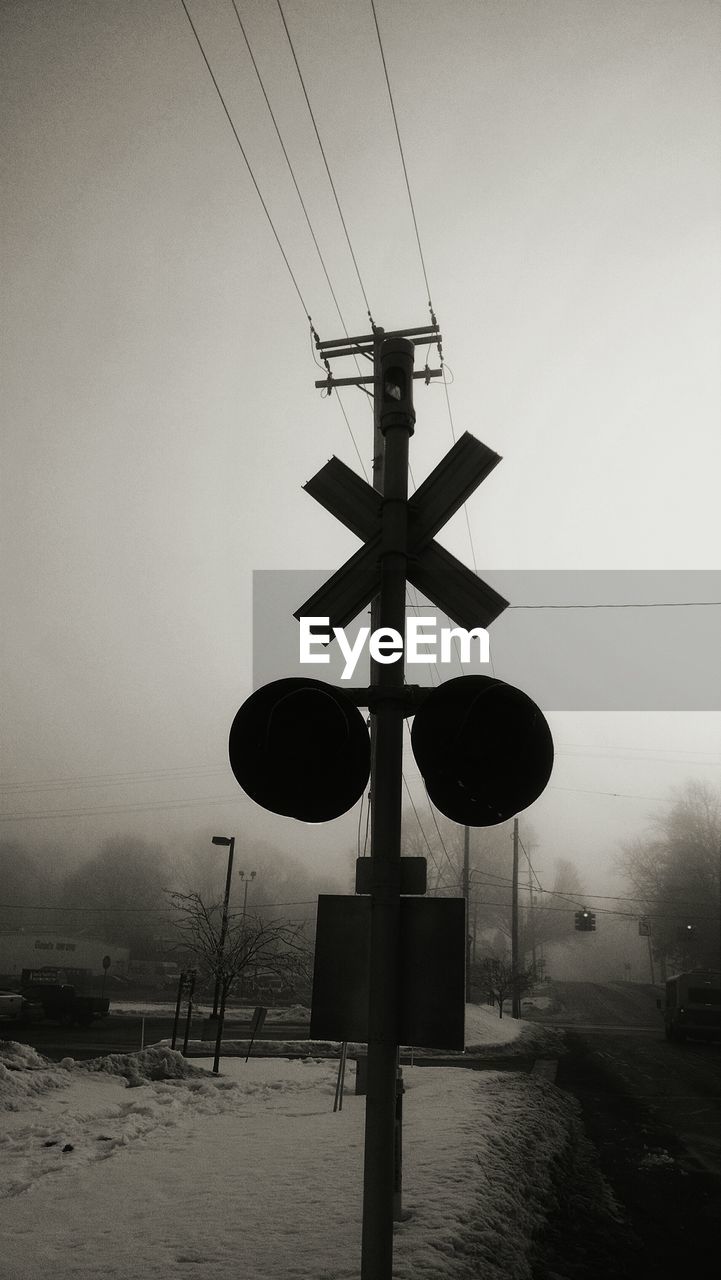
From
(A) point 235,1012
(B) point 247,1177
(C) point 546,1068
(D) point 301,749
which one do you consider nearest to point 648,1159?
(B) point 247,1177

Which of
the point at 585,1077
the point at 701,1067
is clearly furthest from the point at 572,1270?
the point at 701,1067

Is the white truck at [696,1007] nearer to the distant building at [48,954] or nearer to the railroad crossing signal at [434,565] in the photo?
the distant building at [48,954]

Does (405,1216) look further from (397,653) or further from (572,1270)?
(397,653)

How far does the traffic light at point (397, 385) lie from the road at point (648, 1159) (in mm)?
6612

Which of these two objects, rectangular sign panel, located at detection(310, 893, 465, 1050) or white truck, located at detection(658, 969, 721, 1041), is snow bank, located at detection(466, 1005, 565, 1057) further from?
rectangular sign panel, located at detection(310, 893, 465, 1050)

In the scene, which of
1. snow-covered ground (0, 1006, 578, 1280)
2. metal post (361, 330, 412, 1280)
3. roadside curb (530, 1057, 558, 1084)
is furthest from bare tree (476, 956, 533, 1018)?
metal post (361, 330, 412, 1280)

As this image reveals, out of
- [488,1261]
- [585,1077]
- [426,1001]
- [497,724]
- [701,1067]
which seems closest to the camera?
[426,1001]

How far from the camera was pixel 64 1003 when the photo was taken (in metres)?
32.2

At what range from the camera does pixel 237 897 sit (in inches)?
3866

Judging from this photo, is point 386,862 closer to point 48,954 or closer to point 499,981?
point 499,981

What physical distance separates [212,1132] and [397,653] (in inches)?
405

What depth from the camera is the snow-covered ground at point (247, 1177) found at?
583 cm

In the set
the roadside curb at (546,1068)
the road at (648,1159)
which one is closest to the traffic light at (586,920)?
the road at (648,1159)

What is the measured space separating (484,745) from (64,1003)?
35.0 m
